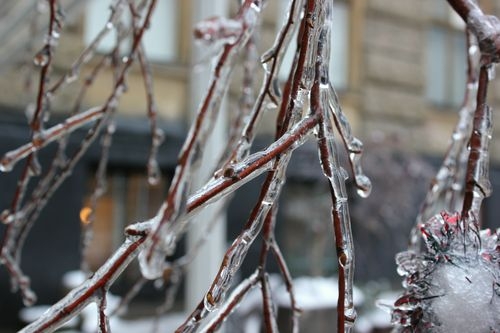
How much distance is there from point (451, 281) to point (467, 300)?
2 cm

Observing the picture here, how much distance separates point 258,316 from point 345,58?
444cm

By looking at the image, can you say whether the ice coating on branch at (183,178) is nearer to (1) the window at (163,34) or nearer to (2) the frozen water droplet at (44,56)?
(2) the frozen water droplet at (44,56)

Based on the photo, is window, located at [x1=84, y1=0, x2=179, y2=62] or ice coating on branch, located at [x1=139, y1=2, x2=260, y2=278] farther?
window, located at [x1=84, y1=0, x2=179, y2=62]

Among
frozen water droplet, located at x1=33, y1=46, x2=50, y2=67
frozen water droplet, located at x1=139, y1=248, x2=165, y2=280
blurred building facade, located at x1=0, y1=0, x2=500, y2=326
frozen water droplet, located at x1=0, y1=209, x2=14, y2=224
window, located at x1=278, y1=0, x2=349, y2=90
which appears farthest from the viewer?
window, located at x1=278, y1=0, x2=349, y2=90

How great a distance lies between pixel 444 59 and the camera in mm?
9406

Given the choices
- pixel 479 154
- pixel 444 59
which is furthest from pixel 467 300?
pixel 444 59

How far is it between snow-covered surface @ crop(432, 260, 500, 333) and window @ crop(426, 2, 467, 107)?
8.92 meters

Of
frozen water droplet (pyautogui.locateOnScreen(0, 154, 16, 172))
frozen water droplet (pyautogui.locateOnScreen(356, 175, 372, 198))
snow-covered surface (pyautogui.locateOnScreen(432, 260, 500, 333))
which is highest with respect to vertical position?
frozen water droplet (pyautogui.locateOnScreen(356, 175, 372, 198))

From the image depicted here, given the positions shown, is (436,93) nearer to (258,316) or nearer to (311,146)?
(311,146)

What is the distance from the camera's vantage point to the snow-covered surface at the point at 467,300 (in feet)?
1.73

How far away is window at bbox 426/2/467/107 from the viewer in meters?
9.22

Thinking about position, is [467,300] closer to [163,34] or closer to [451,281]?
[451,281]

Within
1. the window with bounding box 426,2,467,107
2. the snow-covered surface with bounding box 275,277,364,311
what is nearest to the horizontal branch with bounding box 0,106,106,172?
the snow-covered surface with bounding box 275,277,364,311

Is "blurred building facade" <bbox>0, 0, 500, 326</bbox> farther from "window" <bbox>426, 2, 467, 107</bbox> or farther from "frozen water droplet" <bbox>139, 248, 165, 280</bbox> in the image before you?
"frozen water droplet" <bbox>139, 248, 165, 280</bbox>
